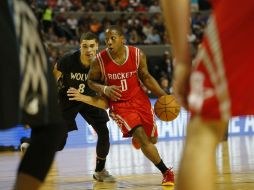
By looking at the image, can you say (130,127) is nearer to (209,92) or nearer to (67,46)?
(209,92)

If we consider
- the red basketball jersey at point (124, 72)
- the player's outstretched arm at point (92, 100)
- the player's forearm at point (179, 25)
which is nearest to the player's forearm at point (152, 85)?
the red basketball jersey at point (124, 72)

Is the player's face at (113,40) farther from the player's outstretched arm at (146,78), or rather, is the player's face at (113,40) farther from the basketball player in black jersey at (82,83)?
the basketball player in black jersey at (82,83)

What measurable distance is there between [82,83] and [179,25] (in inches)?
199

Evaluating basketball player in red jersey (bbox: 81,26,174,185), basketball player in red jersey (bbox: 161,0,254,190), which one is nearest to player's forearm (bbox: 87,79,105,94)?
basketball player in red jersey (bbox: 81,26,174,185)

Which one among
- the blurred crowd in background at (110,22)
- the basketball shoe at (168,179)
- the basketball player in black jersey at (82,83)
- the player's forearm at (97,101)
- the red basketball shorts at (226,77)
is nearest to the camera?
the red basketball shorts at (226,77)

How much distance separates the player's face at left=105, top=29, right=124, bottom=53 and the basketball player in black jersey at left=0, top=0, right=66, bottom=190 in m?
3.99

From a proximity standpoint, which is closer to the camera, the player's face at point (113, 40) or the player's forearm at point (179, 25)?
the player's forearm at point (179, 25)

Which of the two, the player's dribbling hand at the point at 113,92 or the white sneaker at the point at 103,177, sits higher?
the player's dribbling hand at the point at 113,92

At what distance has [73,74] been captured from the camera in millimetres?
7082

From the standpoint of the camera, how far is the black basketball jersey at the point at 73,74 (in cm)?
707

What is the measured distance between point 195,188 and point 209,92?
337 millimetres

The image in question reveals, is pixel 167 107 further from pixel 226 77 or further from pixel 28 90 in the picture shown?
pixel 226 77

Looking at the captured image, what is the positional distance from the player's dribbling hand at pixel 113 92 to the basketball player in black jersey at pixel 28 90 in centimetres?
370

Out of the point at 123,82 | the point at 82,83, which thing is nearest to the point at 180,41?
the point at 123,82
